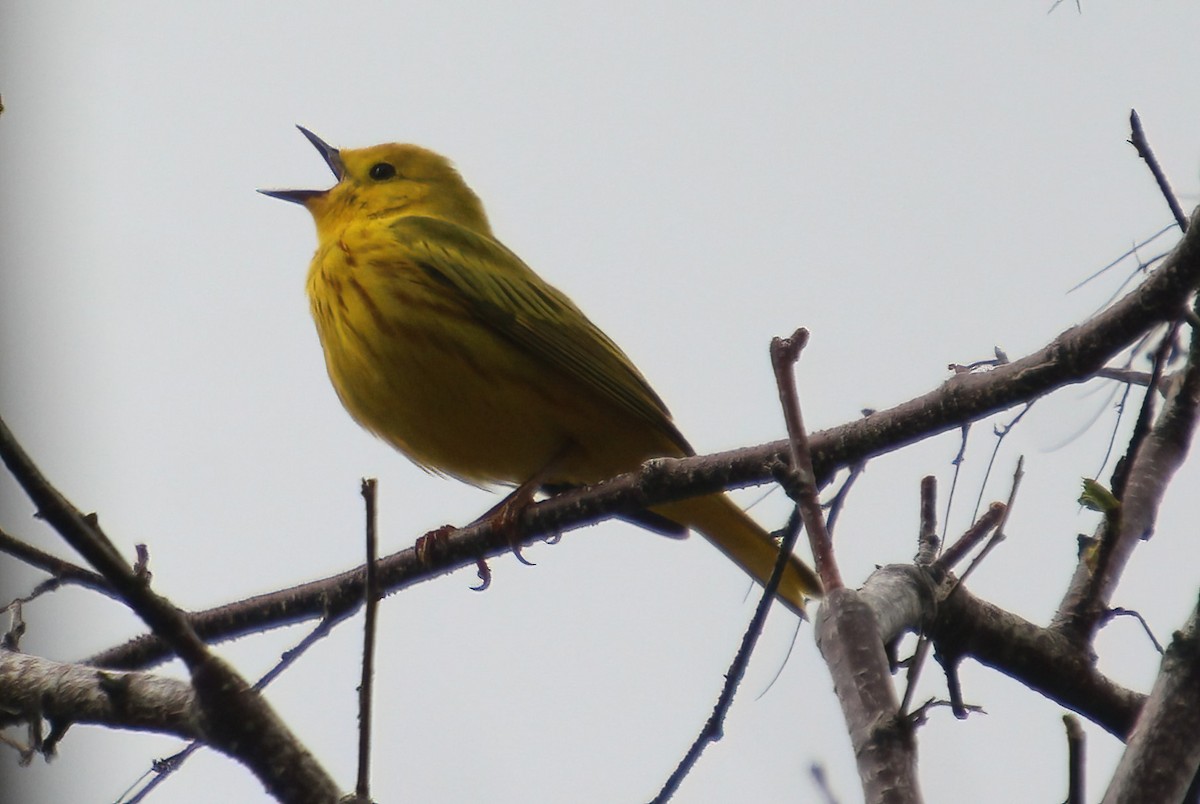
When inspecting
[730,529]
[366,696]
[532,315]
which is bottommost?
[366,696]

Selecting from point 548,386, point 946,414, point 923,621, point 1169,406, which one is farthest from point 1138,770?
point 548,386

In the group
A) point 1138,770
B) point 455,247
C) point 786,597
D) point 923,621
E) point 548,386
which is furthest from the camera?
point 455,247

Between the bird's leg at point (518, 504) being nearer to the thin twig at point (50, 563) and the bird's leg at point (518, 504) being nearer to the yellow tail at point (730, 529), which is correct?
the yellow tail at point (730, 529)

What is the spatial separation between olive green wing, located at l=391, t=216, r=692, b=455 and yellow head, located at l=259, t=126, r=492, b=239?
0.51 m

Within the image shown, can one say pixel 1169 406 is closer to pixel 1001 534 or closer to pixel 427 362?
pixel 1001 534

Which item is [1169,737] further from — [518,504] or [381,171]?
[381,171]

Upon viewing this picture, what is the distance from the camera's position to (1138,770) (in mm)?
1815

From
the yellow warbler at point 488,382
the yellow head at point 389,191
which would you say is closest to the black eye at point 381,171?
the yellow head at point 389,191

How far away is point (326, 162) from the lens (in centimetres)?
595

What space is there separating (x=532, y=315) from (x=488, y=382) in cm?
40

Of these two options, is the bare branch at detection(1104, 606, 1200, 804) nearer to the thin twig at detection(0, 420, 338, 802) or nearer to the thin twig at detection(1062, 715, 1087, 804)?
the thin twig at detection(1062, 715, 1087, 804)

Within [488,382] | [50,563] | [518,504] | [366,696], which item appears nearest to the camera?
[366,696]

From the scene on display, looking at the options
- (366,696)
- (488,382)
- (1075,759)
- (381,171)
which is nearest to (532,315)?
(488,382)

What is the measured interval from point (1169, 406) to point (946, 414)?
1.91 ft
